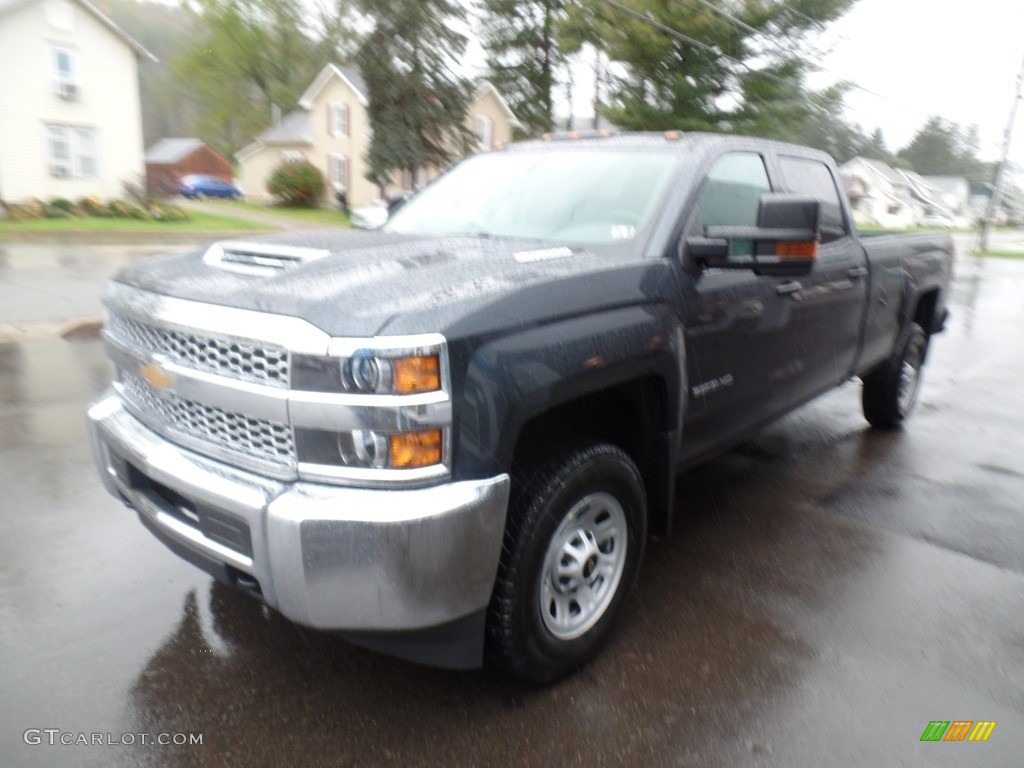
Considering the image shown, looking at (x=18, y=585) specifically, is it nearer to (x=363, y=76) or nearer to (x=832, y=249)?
(x=832, y=249)

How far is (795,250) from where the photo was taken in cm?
296

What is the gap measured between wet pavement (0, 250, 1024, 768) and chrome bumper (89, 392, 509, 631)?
579 mm

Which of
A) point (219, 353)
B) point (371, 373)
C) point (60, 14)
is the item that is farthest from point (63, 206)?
point (371, 373)

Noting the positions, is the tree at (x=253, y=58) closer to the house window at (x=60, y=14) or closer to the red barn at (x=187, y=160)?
the red barn at (x=187, y=160)

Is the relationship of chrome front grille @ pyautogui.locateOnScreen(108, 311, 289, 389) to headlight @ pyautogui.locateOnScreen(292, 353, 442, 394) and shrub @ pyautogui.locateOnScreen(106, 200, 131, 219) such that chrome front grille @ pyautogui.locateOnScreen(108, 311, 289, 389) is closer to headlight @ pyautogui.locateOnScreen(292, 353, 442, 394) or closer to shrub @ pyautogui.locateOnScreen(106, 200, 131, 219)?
headlight @ pyautogui.locateOnScreen(292, 353, 442, 394)

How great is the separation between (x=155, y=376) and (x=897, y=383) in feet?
17.2

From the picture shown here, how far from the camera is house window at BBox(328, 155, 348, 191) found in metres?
42.1

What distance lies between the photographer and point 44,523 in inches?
153

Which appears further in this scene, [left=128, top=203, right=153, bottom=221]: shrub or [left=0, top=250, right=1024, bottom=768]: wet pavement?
[left=128, top=203, right=153, bottom=221]: shrub

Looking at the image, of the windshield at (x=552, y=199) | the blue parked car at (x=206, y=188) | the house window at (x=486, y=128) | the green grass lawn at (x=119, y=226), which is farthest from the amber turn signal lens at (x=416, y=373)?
the blue parked car at (x=206, y=188)

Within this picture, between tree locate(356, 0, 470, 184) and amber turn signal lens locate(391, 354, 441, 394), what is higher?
tree locate(356, 0, 470, 184)

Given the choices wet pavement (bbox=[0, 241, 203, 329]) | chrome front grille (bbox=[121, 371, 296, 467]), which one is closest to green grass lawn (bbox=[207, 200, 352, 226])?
wet pavement (bbox=[0, 241, 203, 329])

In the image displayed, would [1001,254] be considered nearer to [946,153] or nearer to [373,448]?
[946,153]

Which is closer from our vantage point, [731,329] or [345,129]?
[731,329]
